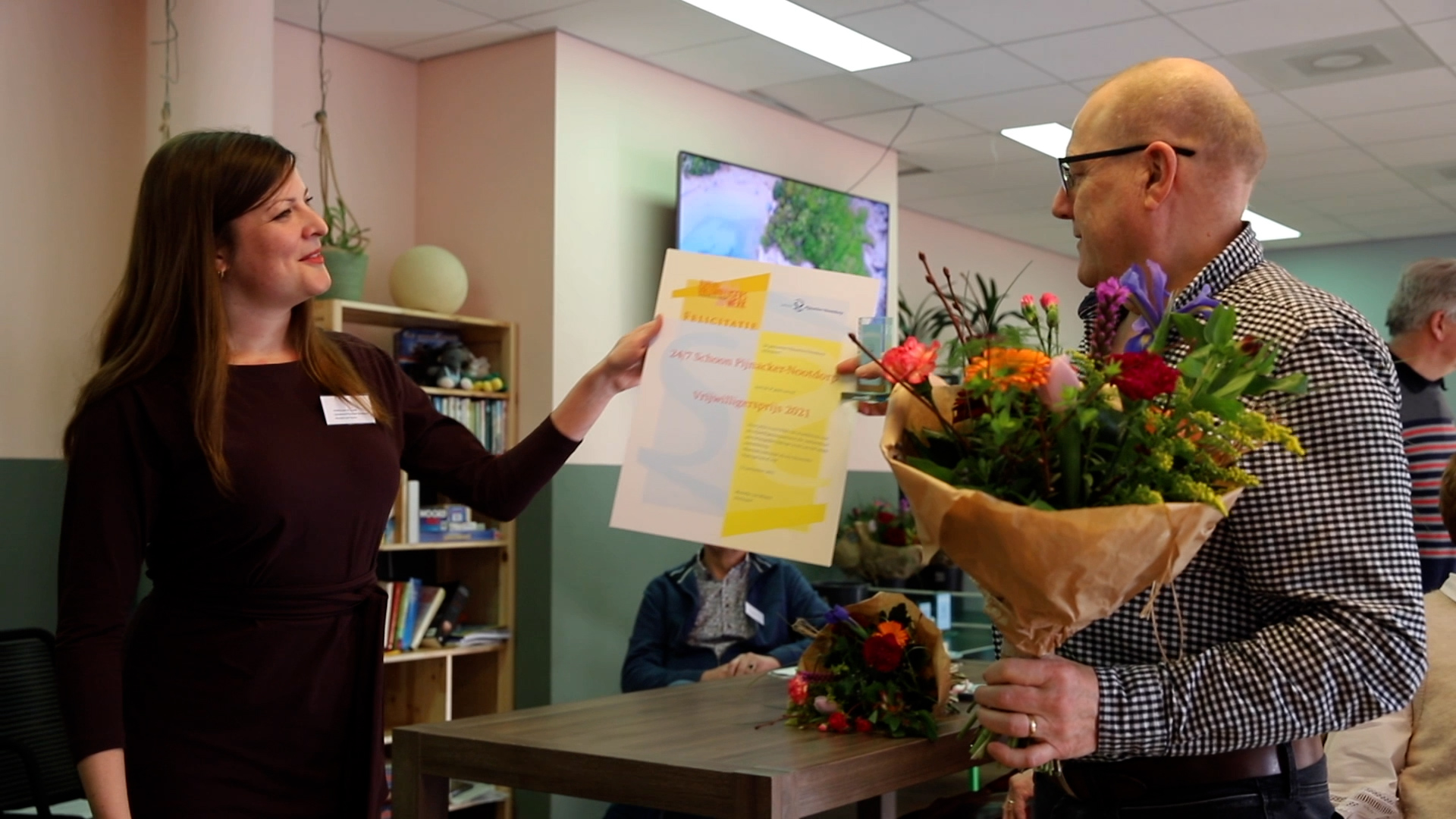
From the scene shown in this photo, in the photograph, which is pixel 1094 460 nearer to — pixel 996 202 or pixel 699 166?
pixel 699 166

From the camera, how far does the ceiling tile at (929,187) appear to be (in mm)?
7793

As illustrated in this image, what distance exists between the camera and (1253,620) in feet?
4.57

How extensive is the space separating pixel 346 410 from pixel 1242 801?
4.37ft

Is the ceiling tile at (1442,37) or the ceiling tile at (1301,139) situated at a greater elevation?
the ceiling tile at (1442,37)

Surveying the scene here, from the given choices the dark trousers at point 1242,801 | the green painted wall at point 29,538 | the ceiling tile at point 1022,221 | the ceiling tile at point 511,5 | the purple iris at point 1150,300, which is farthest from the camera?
the ceiling tile at point 1022,221

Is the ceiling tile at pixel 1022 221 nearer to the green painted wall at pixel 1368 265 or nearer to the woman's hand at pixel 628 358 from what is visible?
the green painted wall at pixel 1368 265

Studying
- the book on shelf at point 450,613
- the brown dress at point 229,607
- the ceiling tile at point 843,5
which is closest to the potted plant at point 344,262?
the book on shelf at point 450,613

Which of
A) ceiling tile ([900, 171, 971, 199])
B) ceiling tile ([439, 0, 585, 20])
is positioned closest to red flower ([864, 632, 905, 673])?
ceiling tile ([439, 0, 585, 20])

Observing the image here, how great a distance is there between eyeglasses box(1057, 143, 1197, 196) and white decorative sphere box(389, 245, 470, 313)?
376 cm

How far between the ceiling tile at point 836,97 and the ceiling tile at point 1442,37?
6.94 ft

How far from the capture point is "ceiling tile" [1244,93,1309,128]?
6.26 metres

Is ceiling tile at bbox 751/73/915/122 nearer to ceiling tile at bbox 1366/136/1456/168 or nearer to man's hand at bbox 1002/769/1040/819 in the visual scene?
ceiling tile at bbox 1366/136/1456/168

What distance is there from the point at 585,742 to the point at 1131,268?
55.0 inches

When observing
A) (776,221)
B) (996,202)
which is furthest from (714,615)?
(996,202)
